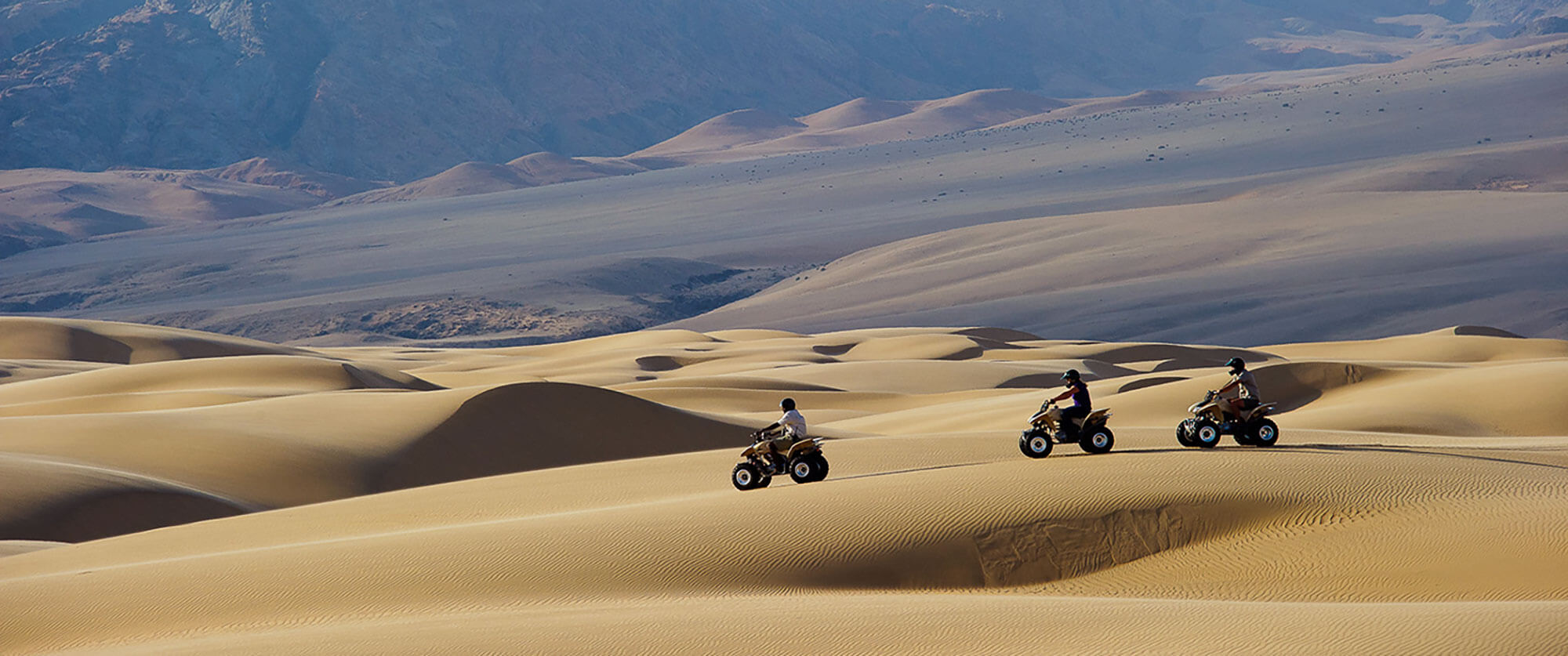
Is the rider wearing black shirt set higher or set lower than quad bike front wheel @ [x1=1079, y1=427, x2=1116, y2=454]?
higher

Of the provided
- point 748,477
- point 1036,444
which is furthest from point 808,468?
point 1036,444

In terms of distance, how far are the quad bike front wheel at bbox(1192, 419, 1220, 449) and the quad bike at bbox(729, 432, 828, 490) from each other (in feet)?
9.10

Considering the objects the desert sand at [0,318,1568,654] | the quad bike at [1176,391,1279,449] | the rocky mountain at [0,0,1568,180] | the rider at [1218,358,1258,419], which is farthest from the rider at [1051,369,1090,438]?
the rocky mountain at [0,0,1568,180]

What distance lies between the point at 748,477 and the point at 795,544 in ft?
6.64

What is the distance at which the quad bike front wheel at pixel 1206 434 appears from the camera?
11477 millimetres

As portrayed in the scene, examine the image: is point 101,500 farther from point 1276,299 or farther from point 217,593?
point 1276,299

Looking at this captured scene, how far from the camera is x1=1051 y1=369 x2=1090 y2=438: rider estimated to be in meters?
11.1

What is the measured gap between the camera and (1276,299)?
56.5 metres

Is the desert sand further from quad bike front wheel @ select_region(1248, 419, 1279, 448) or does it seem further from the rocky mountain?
the rocky mountain

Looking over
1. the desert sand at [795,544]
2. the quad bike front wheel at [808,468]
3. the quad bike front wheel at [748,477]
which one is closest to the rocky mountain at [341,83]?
the desert sand at [795,544]

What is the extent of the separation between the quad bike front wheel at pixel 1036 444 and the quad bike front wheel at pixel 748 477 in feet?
6.39

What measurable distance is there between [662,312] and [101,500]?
56.6m

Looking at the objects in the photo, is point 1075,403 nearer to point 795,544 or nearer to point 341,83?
point 795,544

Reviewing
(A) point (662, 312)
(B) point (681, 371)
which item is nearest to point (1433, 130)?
(A) point (662, 312)
